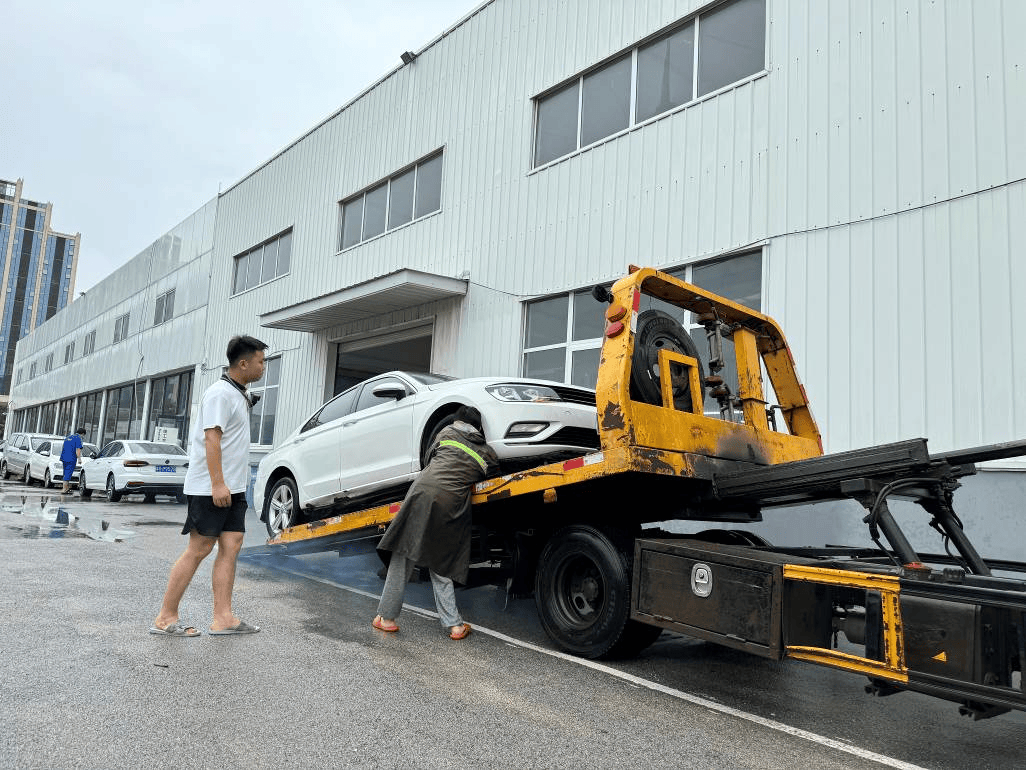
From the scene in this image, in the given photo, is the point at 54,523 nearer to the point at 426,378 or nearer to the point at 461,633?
the point at 426,378

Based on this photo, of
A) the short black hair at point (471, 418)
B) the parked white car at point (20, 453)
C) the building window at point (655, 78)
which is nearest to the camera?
the short black hair at point (471, 418)

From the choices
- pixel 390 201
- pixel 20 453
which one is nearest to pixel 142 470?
pixel 390 201

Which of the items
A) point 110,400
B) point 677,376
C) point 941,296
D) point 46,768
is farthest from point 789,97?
point 110,400

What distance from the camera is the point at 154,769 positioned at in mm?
2955

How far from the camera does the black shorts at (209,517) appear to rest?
16.7 ft

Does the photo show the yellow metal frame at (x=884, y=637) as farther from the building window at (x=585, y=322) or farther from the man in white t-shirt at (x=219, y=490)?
the building window at (x=585, y=322)

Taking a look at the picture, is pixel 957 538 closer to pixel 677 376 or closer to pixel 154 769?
pixel 677 376

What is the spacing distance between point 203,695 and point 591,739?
6.37 feet

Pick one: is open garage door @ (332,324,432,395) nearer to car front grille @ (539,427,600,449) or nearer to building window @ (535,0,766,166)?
building window @ (535,0,766,166)

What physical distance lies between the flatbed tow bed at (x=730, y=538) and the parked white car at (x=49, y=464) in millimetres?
18741

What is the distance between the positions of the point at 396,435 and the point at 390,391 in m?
0.44

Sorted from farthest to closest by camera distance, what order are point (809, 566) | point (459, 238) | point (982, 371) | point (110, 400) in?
point (110, 400)
point (459, 238)
point (982, 371)
point (809, 566)

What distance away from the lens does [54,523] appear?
1180cm

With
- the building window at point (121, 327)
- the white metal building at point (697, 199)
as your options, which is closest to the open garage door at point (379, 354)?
the white metal building at point (697, 199)
